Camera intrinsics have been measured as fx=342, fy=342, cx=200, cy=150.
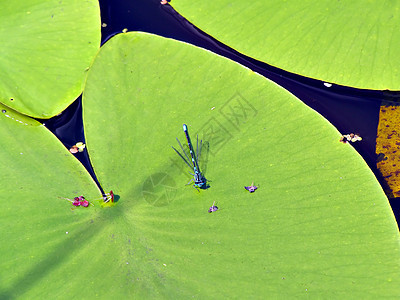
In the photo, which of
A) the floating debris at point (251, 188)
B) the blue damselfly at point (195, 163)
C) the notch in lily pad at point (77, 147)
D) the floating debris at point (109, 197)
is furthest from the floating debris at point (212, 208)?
the notch in lily pad at point (77, 147)

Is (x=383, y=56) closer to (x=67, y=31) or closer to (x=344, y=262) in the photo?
(x=344, y=262)

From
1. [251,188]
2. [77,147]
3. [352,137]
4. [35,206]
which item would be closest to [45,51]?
[77,147]

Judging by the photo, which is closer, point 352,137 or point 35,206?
point 35,206

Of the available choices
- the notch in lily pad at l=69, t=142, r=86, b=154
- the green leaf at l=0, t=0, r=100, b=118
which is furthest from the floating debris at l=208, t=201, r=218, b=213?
the green leaf at l=0, t=0, r=100, b=118

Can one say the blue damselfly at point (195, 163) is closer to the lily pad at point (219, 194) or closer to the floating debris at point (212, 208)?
the lily pad at point (219, 194)

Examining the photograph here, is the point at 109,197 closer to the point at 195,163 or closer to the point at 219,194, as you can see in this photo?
the point at 195,163
